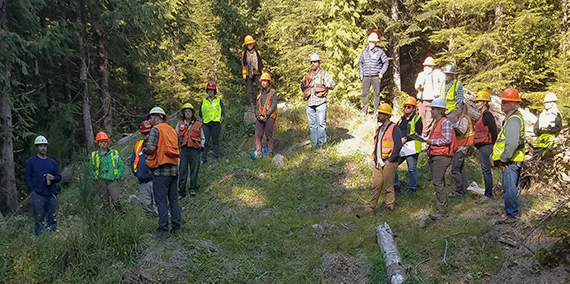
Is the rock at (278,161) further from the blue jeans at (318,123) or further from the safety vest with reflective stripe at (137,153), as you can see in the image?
the safety vest with reflective stripe at (137,153)

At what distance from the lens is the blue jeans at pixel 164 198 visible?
21.2 feet

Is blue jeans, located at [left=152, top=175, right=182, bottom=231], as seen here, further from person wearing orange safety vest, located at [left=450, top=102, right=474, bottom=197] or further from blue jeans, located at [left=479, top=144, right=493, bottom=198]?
blue jeans, located at [left=479, top=144, right=493, bottom=198]

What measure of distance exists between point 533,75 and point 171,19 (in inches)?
576

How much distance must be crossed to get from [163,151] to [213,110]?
16.1ft

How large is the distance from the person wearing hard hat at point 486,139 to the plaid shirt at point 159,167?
224 inches

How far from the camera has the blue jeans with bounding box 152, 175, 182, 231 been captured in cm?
646

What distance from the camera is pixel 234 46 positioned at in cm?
1756

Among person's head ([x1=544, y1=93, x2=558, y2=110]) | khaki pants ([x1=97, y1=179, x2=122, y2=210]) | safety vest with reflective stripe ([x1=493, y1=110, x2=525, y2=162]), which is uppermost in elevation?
person's head ([x1=544, y1=93, x2=558, y2=110])

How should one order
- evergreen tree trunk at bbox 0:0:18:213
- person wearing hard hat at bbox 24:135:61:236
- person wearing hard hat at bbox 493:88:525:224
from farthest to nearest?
evergreen tree trunk at bbox 0:0:18:213
person wearing hard hat at bbox 24:135:61:236
person wearing hard hat at bbox 493:88:525:224

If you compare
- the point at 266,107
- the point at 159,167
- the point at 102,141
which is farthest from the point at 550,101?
the point at 102,141

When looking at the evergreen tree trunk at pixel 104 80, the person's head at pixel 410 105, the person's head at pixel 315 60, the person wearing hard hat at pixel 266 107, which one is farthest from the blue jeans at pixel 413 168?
the evergreen tree trunk at pixel 104 80

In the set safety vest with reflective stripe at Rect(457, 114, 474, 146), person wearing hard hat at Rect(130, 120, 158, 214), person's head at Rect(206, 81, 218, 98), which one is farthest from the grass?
person's head at Rect(206, 81, 218, 98)

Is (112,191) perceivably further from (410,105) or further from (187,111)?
(410,105)

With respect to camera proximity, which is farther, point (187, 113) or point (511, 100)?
point (187, 113)
